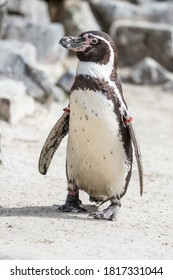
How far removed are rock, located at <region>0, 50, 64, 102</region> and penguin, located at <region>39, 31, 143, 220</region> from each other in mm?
4232

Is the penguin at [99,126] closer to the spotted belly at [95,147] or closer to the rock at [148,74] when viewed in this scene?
the spotted belly at [95,147]

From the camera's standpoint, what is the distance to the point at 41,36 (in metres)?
12.3

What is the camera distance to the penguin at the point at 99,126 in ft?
17.3

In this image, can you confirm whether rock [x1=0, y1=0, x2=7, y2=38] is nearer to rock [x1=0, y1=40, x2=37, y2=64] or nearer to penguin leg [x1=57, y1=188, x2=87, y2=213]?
rock [x1=0, y1=40, x2=37, y2=64]

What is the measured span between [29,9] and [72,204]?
8.40 m

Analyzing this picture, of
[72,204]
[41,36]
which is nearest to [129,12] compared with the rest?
[41,36]

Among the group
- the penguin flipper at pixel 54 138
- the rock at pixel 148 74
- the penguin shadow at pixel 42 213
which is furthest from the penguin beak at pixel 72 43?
the rock at pixel 148 74

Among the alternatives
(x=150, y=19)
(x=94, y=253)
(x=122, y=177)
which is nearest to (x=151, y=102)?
(x=150, y=19)

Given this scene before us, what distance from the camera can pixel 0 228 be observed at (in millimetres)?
5070

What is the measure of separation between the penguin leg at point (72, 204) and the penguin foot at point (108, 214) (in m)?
0.16

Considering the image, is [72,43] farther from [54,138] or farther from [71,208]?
[71,208]

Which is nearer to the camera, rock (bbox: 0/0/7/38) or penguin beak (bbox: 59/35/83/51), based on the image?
penguin beak (bbox: 59/35/83/51)

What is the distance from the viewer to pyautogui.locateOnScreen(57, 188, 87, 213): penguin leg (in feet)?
18.3

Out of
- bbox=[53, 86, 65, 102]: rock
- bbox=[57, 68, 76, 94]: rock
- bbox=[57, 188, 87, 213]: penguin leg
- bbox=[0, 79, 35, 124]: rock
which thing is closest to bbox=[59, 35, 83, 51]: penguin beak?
bbox=[57, 188, 87, 213]: penguin leg
